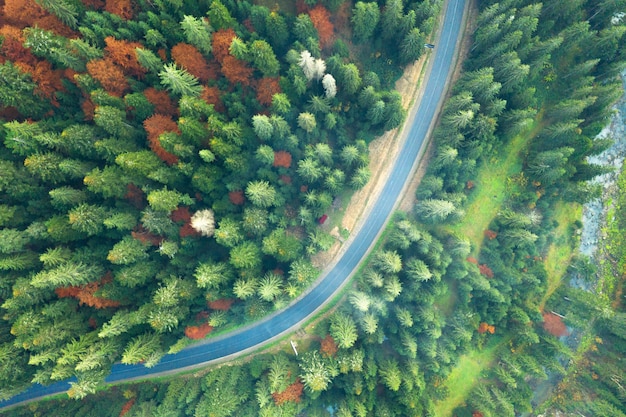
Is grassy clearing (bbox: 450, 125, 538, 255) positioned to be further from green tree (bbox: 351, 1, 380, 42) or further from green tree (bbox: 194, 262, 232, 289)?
green tree (bbox: 194, 262, 232, 289)

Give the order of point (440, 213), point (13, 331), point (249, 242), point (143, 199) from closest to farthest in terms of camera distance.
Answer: point (13, 331)
point (143, 199)
point (249, 242)
point (440, 213)

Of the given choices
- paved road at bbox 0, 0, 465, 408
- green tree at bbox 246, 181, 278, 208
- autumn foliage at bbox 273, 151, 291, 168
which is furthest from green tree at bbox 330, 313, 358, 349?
autumn foliage at bbox 273, 151, 291, 168

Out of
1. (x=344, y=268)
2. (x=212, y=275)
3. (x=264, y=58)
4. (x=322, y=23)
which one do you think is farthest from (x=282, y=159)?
(x=344, y=268)

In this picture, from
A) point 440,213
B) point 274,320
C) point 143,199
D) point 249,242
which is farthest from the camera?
point 274,320

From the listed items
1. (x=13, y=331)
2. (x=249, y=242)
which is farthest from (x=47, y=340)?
(x=249, y=242)

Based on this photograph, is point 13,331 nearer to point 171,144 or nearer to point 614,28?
point 171,144

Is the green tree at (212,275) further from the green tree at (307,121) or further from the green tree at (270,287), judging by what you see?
the green tree at (307,121)

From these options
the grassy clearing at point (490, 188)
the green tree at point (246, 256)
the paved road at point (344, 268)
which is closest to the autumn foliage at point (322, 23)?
the paved road at point (344, 268)
